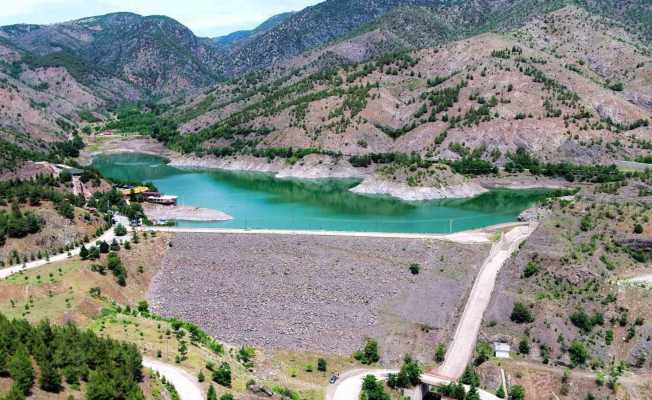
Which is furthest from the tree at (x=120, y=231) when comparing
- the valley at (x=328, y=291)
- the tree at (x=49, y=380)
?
the tree at (x=49, y=380)

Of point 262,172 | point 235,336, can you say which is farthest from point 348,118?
point 235,336

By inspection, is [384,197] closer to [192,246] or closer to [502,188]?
[502,188]

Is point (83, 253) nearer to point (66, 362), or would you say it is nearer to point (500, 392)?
point (66, 362)

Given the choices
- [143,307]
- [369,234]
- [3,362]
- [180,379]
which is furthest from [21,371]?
[369,234]

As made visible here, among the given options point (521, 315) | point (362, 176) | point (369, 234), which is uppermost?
point (369, 234)

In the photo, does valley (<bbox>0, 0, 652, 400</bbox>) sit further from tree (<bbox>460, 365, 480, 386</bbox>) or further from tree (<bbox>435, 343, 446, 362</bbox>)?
tree (<bbox>460, 365, 480, 386</bbox>)

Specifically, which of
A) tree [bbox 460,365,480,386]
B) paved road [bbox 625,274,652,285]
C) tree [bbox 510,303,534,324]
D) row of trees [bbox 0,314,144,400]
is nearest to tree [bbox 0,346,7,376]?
row of trees [bbox 0,314,144,400]
